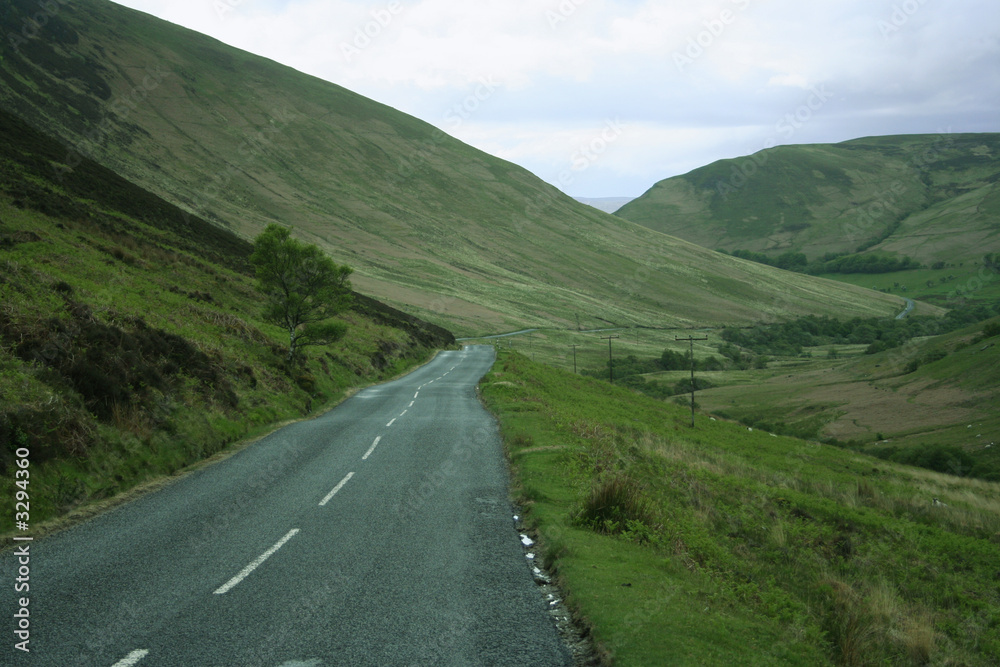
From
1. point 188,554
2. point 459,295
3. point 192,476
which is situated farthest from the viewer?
point 459,295

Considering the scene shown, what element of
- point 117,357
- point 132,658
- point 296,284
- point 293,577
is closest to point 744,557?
point 293,577

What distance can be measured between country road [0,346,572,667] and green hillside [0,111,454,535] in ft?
5.91

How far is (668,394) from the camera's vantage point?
92.8 m

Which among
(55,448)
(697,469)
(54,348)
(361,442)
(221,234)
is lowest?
(697,469)

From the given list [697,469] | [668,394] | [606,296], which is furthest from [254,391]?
[606,296]

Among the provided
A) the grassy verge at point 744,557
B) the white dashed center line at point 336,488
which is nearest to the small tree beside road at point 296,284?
the grassy verge at point 744,557

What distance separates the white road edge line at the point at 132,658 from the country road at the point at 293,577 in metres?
0.02

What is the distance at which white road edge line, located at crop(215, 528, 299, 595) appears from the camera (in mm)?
7660

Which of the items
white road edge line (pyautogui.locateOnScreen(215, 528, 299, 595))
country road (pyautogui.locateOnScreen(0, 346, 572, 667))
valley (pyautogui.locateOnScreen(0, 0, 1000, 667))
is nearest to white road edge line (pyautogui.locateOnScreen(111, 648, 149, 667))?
country road (pyautogui.locateOnScreen(0, 346, 572, 667))

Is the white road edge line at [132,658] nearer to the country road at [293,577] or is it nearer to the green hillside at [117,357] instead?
the country road at [293,577]

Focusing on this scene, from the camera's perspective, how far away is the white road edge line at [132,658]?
5.81m

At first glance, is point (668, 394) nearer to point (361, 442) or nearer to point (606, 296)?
point (361, 442)

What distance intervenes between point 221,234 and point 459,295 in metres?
74.0

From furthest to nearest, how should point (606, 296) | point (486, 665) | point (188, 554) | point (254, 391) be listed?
1. point (606, 296)
2. point (254, 391)
3. point (188, 554)
4. point (486, 665)
